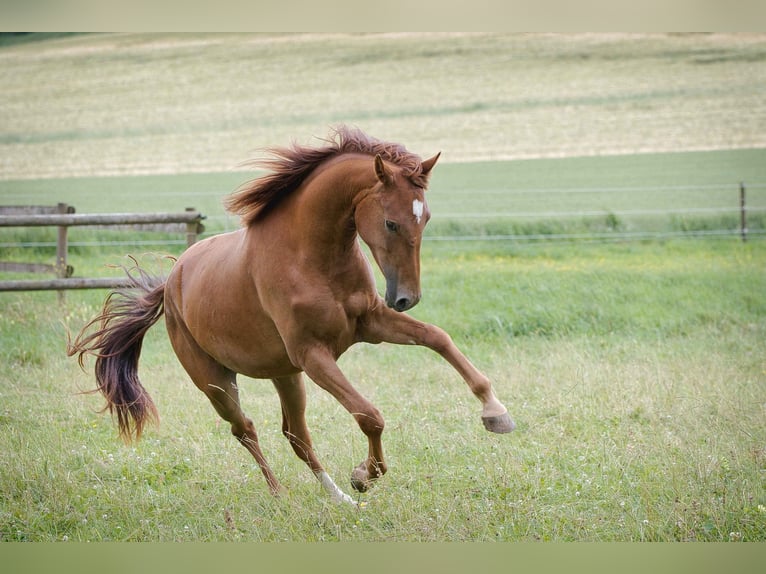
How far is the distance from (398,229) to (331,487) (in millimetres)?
1503

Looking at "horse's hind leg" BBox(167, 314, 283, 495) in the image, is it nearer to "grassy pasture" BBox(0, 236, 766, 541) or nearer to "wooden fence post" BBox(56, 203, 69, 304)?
"grassy pasture" BBox(0, 236, 766, 541)

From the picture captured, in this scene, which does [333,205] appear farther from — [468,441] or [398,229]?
[468,441]

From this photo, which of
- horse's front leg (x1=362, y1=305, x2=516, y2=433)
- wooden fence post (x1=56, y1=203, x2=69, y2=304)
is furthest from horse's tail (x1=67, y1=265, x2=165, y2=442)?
wooden fence post (x1=56, y1=203, x2=69, y2=304)

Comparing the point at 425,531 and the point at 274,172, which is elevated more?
the point at 274,172

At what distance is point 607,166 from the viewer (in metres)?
15.2

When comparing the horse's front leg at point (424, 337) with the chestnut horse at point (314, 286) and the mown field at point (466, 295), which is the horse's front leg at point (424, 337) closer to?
the chestnut horse at point (314, 286)

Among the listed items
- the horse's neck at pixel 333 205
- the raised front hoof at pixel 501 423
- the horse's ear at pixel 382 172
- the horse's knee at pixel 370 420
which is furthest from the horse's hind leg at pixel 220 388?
the horse's ear at pixel 382 172

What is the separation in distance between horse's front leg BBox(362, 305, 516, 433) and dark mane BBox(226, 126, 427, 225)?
2.48 feet

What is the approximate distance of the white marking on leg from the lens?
4242 mm

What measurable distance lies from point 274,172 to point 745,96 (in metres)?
10.0

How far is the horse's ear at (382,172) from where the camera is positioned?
3.55m

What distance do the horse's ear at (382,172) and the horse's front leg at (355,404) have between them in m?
0.82

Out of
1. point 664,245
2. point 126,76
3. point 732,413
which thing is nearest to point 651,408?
point 732,413

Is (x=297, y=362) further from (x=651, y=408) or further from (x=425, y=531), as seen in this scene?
(x=651, y=408)
